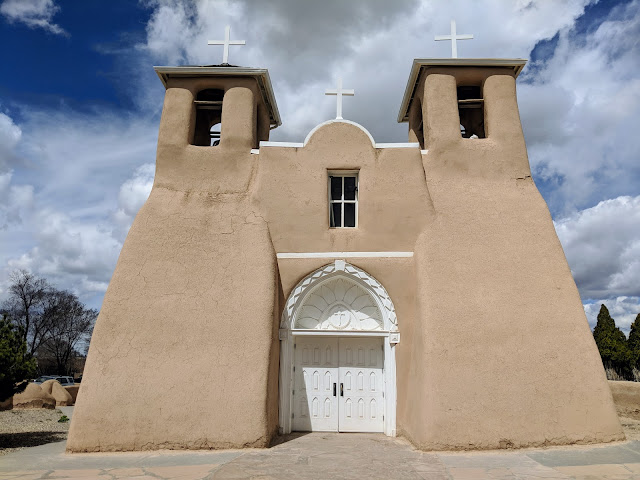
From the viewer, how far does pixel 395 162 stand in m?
10.4

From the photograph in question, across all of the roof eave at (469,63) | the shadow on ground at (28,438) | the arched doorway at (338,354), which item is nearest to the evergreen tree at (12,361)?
the shadow on ground at (28,438)

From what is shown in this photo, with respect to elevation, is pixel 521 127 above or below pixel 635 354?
above

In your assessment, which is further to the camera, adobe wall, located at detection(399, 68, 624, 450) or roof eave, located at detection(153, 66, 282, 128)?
roof eave, located at detection(153, 66, 282, 128)

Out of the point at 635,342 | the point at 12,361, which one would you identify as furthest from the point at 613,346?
the point at 12,361

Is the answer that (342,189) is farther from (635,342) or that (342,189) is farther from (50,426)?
(635,342)

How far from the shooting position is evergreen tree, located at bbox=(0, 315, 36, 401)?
382 inches

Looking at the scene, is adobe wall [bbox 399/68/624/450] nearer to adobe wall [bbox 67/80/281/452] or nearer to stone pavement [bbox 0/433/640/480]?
stone pavement [bbox 0/433/640/480]

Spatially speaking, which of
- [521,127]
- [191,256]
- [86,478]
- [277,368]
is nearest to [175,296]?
[191,256]

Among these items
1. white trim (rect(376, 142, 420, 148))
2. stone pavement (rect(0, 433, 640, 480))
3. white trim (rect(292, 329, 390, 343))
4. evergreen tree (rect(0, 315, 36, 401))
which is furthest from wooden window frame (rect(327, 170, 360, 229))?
evergreen tree (rect(0, 315, 36, 401))

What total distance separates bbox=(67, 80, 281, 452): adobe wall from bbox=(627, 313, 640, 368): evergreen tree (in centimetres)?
1627

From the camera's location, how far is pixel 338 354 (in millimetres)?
10289

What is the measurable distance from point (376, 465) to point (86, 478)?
14.2ft

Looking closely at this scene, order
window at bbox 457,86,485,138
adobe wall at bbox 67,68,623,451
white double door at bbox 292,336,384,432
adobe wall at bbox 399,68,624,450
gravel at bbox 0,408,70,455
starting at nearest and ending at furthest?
1. adobe wall at bbox 399,68,624,450
2. adobe wall at bbox 67,68,623,451
3. white double door at bbox 292,336,384,432
4. gravel at bbox 0,408,70,455
5. window at bbox 457,86,485,138

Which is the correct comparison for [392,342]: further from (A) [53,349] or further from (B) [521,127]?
(A) [53,349]
